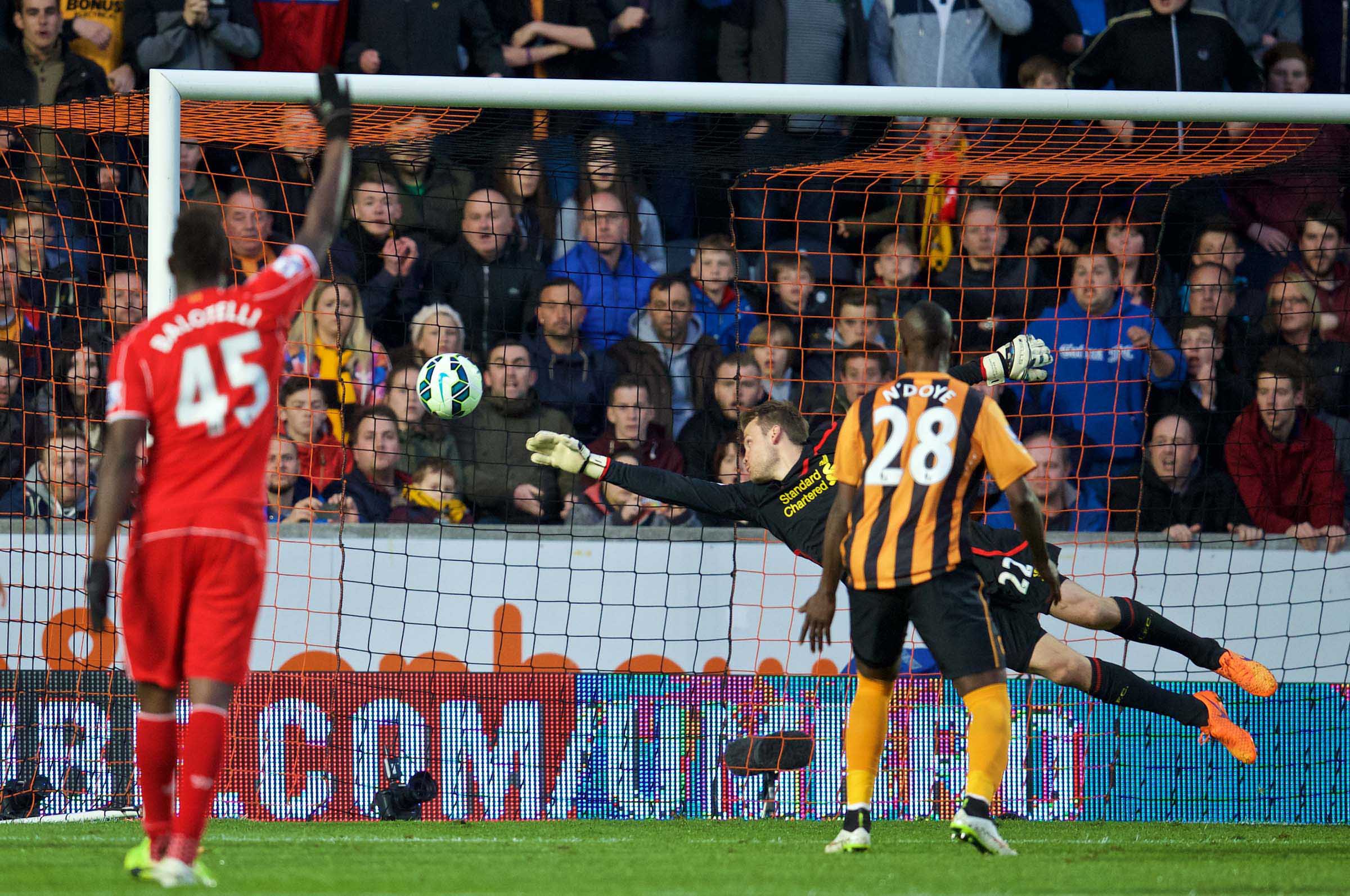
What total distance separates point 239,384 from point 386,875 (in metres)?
1.51

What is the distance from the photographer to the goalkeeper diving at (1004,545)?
639 centimetres

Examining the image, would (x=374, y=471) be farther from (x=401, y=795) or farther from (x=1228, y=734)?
(x=1228, y=734)

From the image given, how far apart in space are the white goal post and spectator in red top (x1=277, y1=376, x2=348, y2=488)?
5.63ft

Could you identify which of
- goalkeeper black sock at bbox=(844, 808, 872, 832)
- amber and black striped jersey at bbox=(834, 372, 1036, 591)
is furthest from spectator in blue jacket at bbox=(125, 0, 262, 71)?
goalkeeper black sock at bbox=(844, 808, 872, 832)

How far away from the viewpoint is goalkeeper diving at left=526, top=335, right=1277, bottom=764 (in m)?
6.39

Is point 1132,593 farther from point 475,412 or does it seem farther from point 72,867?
point 72,867

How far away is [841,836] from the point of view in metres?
5.18

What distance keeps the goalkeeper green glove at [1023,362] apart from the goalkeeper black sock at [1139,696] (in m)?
1.23

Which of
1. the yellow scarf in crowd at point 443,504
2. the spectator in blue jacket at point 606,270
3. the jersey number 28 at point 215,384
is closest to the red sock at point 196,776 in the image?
the jersey number 28 at point 215,384

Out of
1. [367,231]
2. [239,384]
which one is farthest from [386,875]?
[367,231]

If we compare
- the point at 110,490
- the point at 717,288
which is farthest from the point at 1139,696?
the point at 110,490

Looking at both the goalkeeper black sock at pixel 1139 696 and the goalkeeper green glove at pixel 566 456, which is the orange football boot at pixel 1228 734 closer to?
the goalkeeper black sock at pixel 1139 696

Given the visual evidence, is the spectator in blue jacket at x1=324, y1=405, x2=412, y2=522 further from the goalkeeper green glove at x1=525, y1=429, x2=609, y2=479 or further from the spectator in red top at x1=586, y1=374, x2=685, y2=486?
the goalkeeper green glove at x1=525, y1=429, x2=609, y2=479

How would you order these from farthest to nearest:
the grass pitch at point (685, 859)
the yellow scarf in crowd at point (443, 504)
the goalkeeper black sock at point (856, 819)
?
the yellow scarf in crowd at point (443, 504)
the goalkeeper black sock at point (856, 819)
the grass pitch at point (685, 859)
